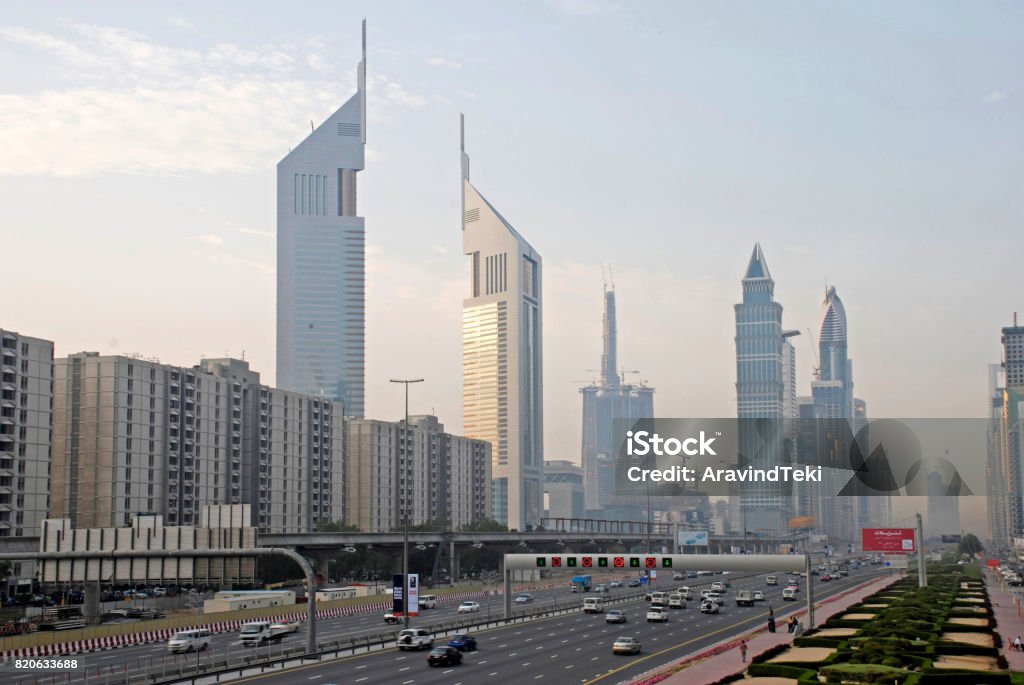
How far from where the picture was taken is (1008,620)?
113188 millimetres

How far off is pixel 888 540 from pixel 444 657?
92.0 metres

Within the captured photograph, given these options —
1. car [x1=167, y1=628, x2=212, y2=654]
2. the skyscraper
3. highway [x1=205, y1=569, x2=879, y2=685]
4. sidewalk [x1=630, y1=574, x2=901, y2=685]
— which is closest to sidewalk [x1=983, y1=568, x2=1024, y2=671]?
sidewalk [x1=630, y1=574, x2=901, y2=685]

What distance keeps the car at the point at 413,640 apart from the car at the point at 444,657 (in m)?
9.63

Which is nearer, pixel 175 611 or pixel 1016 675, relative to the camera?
pixel 1016 675

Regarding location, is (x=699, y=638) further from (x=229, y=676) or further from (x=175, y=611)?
(x=175, y=611)

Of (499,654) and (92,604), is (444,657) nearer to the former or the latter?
(499,654)

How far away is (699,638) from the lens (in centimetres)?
9256

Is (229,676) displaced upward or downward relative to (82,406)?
downward

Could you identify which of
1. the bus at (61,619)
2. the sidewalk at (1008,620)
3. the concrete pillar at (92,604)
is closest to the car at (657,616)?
the sidewalk at (1008,620)

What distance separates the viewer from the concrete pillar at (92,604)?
3846 inches

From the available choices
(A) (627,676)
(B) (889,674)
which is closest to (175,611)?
(A) (627,676)

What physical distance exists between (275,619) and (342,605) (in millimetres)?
20478

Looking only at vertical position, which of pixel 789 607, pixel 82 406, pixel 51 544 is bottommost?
pixel 789 607

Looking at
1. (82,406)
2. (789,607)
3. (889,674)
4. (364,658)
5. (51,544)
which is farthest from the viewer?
(82,406)
